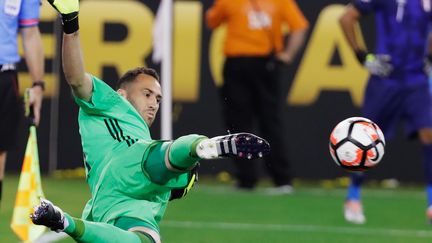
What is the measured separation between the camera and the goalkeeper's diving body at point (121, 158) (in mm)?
5656

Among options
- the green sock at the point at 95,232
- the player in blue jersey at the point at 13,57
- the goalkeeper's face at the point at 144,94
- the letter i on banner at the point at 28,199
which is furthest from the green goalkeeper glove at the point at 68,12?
the letter i on banner at the point at 28,199

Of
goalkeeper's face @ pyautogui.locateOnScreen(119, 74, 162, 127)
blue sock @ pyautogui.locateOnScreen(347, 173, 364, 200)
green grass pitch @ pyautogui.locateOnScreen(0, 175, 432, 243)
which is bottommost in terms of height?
green grass pitch @ pyautogui.locateOnScreen(0, 175, 432, 243)

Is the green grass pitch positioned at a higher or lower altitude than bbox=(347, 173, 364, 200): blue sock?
lower

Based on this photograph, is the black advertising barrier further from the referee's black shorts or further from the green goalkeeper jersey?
the green goalkeeper jersey

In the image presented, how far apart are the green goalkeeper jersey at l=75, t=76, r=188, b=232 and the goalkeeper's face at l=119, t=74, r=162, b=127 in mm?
74

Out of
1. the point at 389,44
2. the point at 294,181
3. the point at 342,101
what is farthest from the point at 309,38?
the point at 389,44

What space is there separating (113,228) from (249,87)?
7214 mm

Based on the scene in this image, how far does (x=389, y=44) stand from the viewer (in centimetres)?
1034

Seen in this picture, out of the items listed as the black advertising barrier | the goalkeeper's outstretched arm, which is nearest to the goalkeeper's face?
the goalkeeper's outstretched arm

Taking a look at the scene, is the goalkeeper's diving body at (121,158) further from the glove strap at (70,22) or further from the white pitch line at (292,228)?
the white pitch line at (292,228)

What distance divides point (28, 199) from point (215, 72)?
5531 millimetres

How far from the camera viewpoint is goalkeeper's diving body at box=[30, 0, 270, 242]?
5.66m

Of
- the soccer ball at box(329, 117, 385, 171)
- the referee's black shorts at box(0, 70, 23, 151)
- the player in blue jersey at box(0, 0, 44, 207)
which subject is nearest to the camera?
the soccer ball at box(329, 117, 385, 171)

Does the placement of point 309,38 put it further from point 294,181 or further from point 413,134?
point 413,134
